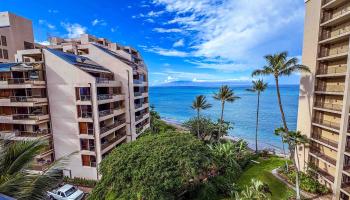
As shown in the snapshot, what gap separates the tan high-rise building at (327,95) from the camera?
18.2 m

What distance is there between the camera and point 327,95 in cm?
2141

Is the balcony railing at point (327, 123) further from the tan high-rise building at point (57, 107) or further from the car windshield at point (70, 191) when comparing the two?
the car windshield at point (70, 191)

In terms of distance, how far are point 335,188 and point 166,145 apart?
56.7 feet

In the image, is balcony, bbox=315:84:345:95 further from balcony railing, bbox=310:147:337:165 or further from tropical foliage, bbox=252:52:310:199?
balcony railing, bbox=310:147:337:165

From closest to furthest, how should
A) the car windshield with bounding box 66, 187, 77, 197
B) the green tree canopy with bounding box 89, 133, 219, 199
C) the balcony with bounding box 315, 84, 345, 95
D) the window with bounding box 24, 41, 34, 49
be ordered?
the green tree canopy with bounding box 89, 133, 219, 199 → the balcony with bounding box 315, 84, 345, 95 → the car windshield with bounding box 66, 187, 77, 197 → the window with bounding box 24, 41, 34, 49

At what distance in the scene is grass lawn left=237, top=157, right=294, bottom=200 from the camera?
2131 centimetres

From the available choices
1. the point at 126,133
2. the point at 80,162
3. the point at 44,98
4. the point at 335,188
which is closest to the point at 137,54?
the point at 126,133

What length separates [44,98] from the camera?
25.7 metres

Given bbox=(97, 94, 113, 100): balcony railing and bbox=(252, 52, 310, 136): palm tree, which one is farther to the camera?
bbox=(97, 94, 113, 100): balcony railing

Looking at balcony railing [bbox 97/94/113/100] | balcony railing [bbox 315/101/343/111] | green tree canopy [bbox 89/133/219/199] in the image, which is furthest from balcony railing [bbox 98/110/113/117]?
balcony railing [bbox 315/101/343/111]

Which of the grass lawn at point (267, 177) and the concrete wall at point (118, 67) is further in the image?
the concrete wall at point (118, 67)

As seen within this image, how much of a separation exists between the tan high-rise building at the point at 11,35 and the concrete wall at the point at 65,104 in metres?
17.1

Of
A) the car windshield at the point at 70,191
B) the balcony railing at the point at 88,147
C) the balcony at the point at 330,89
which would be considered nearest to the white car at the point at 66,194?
the car windshield at the point at 70,191

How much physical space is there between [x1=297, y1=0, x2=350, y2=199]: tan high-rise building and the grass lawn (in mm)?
4258
